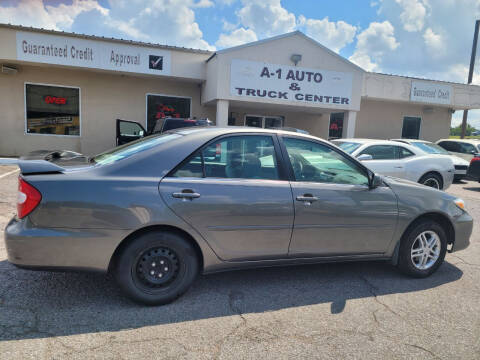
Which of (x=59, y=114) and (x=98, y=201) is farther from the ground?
(x=59, y=114)

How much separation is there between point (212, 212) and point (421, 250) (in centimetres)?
243

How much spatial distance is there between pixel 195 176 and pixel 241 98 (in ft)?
32.0

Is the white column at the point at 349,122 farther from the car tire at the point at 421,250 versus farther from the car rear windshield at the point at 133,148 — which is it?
the car rear windshield at the point at 133,148

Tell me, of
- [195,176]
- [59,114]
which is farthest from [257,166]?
[59,114]

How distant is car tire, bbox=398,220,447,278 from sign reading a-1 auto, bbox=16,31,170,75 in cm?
1103

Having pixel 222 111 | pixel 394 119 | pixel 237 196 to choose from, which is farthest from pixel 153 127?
pixel 394 119

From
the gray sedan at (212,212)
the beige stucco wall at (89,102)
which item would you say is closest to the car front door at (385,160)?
the gray sedan at (212,212)

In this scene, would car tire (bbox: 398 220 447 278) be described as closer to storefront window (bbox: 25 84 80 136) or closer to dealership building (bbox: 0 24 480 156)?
dealership building (bbox: 0 24 480 156)

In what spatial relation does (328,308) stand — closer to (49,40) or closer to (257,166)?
(257,166)

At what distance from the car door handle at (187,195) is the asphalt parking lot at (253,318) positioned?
965 millimetres

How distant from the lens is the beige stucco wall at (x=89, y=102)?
42.9 feet

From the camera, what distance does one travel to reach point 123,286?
300 cm

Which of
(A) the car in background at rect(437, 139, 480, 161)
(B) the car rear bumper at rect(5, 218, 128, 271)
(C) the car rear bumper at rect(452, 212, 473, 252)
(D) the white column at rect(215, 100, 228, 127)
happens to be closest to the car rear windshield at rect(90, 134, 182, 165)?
(B) the car rear bumper at rect(5, 218, 128, 271)

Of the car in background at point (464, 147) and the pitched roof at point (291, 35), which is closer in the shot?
the pitched roof at point (291, 35)
